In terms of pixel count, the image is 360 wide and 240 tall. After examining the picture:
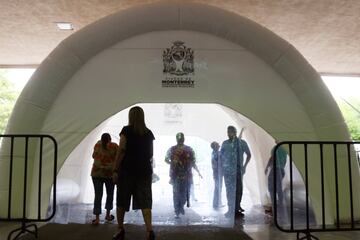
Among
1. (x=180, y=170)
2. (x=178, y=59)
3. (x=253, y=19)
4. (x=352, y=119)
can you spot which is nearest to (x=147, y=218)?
(x=180, y=170)

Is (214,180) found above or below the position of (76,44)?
below

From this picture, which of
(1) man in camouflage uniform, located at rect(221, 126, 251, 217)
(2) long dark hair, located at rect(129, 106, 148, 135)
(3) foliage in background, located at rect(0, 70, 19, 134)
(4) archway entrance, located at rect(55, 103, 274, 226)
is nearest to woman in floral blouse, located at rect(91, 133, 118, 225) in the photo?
(4) archway entrance, located at rect(55, 103, 274, 226)

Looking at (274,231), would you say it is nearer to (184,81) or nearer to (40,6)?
(184,81)

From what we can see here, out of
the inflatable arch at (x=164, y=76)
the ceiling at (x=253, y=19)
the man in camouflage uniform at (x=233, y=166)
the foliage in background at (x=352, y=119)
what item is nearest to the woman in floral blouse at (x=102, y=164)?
the inflatable arch at (x=164, y=76)

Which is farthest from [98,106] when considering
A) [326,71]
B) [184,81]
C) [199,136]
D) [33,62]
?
[326,71]

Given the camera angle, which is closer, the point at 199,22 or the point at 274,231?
the point at 274,231

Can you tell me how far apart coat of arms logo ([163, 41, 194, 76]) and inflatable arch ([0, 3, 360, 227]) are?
88 millimetres

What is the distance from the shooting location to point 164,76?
631cm

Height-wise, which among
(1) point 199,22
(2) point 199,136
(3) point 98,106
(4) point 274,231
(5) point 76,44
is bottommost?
(4) point 274,231

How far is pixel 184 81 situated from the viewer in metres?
6.31

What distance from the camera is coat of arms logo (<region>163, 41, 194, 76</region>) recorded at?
633cm

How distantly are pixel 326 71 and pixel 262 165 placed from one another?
27.1 feet

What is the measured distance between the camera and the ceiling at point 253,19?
26.9 feet

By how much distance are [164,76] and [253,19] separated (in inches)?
150
